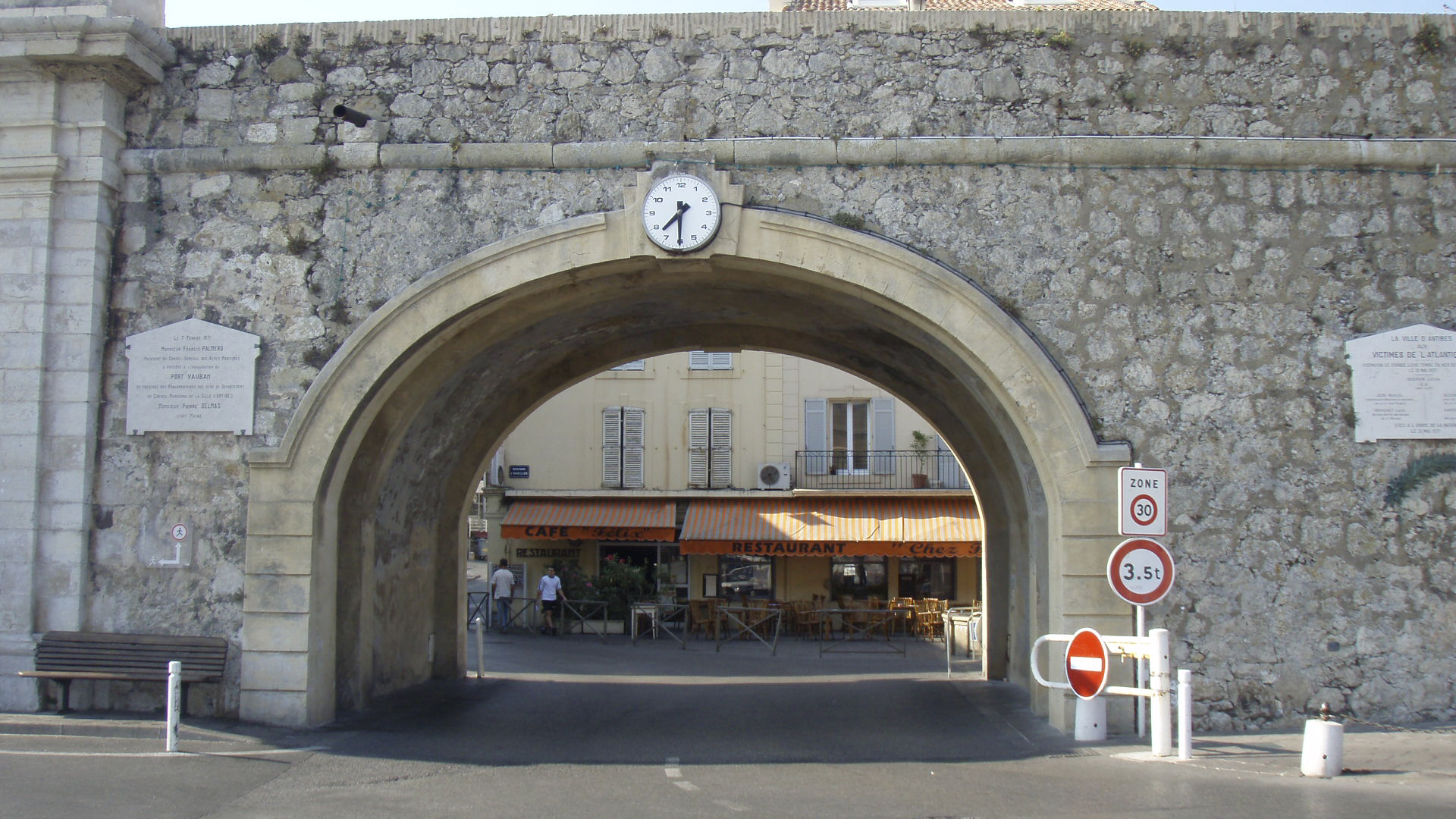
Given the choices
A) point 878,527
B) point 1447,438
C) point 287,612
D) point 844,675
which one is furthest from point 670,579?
point 1447,438

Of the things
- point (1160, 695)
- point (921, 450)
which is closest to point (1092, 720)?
point (1160, 695)

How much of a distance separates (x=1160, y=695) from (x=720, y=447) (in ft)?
59.0

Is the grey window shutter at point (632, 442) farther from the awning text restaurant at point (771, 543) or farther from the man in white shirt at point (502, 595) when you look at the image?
the man in white shirt at point (502, 595)

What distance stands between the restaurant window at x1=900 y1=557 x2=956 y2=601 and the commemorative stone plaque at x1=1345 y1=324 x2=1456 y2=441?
16247mm

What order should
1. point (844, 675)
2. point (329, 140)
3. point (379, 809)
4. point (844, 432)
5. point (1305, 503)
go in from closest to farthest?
1. point (379, 809)
2. point (1305, 503)
3. point (329, 140)
4. point (844, 675)
5. point (844, 432)

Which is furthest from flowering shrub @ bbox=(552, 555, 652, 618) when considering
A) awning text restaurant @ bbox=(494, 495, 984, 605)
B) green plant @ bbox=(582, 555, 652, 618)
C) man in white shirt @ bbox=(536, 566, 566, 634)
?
awning text restaurant @ bbox=(494, 495, 984, 605)

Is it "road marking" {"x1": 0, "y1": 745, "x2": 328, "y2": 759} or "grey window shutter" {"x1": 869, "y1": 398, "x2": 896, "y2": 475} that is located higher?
"grey window shutter" {"x1": 869, "y1": 398, "x2": 896, "y2": 475}

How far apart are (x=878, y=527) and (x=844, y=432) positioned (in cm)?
262

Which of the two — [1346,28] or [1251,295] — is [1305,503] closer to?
[1251,295]

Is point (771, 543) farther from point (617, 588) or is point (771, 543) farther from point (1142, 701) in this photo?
point (1142, 701)

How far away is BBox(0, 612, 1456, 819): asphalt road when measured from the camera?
6.89 m

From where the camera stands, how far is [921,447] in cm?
2500

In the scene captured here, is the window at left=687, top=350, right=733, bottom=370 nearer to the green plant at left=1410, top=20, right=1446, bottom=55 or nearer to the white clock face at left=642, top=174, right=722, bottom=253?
the white clock face at left=642, top=174, right=722, bottom=253

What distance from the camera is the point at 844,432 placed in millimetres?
25656
